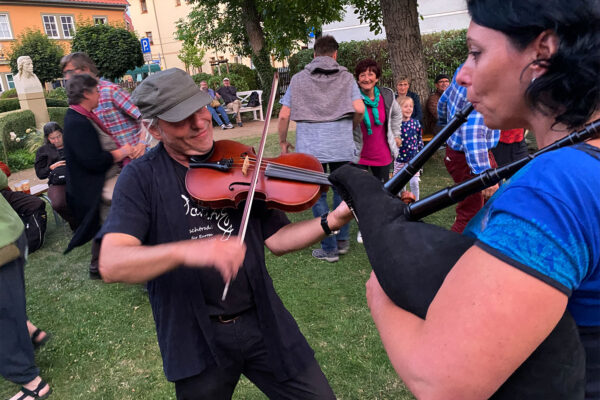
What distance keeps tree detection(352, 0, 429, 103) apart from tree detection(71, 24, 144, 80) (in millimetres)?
20800

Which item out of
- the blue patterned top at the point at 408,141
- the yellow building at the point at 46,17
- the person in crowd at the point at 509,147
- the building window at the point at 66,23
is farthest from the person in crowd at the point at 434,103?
the building window at the point at 66,23

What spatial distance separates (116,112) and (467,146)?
11.1 ft

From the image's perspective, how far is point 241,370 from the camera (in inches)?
73.9

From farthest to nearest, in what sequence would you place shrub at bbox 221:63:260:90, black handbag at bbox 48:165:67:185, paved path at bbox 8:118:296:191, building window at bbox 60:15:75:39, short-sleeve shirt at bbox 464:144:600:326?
1. building window at bbox 60:15:75:39
2. shrub at bbox 221:63:260:90
3. paved path at bbox 8:118:296:191
4. black handbag at bbox 48:165:67:185
5. short-sleeve shirt at bbox 464:144:600:326

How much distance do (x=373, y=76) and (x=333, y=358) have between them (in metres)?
3.28

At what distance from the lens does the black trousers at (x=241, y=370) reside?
68.5 inches

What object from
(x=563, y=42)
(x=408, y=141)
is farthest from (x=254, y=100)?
(x=563, y=42)

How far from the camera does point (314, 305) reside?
12.9 feet

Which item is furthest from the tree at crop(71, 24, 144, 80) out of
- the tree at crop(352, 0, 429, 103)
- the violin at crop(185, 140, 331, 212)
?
the violin at crop(185, 140, 331, 212)

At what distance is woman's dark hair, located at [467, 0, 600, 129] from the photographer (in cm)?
73

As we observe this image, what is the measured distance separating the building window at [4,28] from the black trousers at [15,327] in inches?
1660

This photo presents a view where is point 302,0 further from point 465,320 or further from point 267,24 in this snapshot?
point 465,320

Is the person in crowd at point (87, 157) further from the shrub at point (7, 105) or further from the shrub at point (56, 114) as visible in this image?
the shrub at point (7, 105)

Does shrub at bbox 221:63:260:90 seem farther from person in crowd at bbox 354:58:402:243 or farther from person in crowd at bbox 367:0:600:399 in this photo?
person in crowd at bbox 367:0:600:399
